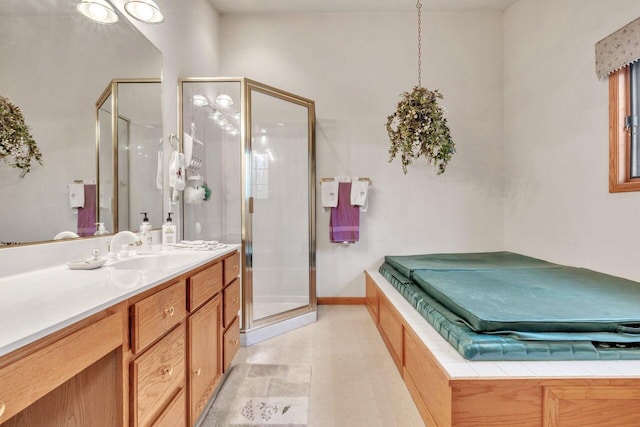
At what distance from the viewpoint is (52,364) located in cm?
64

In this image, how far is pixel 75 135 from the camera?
1302 millimetres

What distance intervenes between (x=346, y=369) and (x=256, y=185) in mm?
1684

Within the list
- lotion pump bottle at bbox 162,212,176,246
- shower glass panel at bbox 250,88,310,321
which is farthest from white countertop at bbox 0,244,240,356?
shower glass panel at bbox 250,88,310,321

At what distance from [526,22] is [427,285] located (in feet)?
9.75

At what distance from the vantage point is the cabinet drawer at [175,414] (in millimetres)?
1084

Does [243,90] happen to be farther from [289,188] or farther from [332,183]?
[332,183]

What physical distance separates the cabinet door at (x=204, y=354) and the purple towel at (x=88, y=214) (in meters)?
0.64

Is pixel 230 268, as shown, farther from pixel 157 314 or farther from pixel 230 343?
pixel 157 314

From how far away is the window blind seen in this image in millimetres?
1936

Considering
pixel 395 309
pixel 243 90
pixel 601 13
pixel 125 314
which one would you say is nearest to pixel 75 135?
pixel 125 314

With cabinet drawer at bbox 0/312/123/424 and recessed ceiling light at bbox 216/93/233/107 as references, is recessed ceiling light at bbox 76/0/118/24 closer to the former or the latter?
recessed ceiling light at bbox 216/93/233/107

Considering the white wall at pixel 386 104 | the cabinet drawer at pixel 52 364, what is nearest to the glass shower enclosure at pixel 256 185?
the white wall at pixel 386 104

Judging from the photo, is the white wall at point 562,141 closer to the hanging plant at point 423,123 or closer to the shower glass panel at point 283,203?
the hanging plant at point 423,123

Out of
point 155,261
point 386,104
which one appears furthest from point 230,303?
point 386,104
